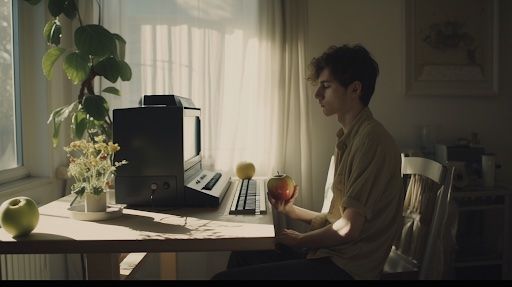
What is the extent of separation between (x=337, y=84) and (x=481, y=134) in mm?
1970

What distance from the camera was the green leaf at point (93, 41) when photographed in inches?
85.6

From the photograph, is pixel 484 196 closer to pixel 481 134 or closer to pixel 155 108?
pixel 481 134

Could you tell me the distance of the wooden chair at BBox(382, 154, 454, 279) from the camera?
1384 mm

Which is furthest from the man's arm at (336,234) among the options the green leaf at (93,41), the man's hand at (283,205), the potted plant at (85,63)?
the green leaf at (93,41)

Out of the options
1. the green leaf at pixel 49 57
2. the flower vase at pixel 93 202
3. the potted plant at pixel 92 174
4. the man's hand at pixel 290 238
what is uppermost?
the green leaf at pixel 49 57

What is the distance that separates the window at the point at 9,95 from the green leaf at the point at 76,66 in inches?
15.1

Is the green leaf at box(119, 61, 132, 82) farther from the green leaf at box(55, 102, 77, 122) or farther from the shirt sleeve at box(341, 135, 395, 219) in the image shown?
the shirt sleeve at box(341, 135, 395, 219)

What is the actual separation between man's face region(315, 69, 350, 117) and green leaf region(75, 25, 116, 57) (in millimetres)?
1187

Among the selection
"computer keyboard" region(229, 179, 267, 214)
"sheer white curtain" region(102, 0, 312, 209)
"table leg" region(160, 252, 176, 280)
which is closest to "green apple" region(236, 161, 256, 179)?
"computer keyboard" region(229, 179, 267, 214)

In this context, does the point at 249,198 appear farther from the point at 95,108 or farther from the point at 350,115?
the point at 95,108

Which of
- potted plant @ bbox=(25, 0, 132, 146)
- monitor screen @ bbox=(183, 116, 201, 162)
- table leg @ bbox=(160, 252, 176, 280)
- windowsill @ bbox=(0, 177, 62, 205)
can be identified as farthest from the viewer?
table leg @ bbox=(160, 252, 176, 280)

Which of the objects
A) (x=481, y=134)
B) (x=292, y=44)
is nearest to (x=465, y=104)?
(x=481, y=134)

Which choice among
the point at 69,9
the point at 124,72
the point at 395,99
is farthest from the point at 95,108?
the point at 395,99

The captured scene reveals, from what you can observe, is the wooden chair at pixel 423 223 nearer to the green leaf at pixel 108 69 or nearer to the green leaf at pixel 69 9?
the green leaf at pixel 108 69
